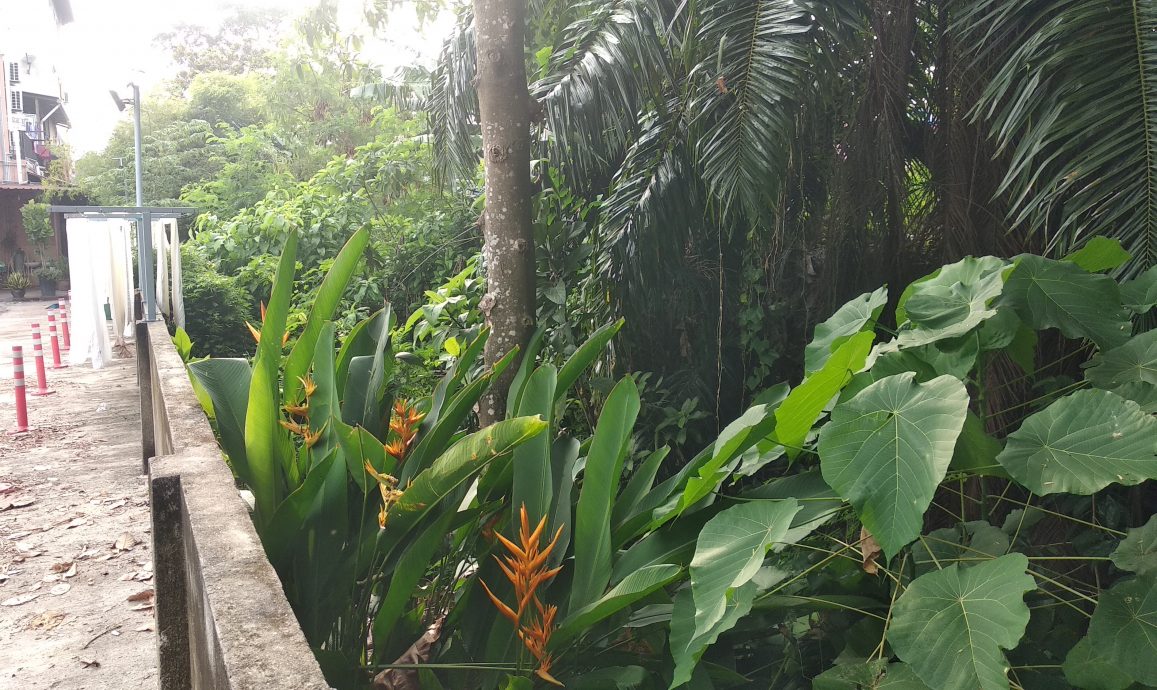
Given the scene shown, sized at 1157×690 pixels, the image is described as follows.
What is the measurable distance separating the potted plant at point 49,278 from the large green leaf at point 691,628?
2801 centimetres

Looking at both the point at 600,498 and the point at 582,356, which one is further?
the point at 582,356

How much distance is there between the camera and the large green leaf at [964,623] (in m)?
1.30

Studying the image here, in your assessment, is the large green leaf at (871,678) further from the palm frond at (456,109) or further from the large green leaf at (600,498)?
the palm frond at (456,109)

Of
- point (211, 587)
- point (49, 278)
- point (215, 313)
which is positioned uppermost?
point (211, 587)

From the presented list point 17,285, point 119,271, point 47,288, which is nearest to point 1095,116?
point 119,271

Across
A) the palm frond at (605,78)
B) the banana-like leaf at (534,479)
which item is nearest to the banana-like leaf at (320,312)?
the banana-like leaf at (534,479)

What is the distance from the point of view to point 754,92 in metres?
3.02

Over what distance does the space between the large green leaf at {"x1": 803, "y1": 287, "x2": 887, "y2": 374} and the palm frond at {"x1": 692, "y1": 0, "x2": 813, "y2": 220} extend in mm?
947

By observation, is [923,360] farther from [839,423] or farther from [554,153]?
[554,153]

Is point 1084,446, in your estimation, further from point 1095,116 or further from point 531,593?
point 1095,116

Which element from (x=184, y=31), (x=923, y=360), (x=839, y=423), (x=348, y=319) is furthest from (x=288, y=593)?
(x=184, y=31)

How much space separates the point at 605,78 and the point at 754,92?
0.89 metres

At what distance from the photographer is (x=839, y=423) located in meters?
1.47

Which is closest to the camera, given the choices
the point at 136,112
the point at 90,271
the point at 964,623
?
the point at 964,623
